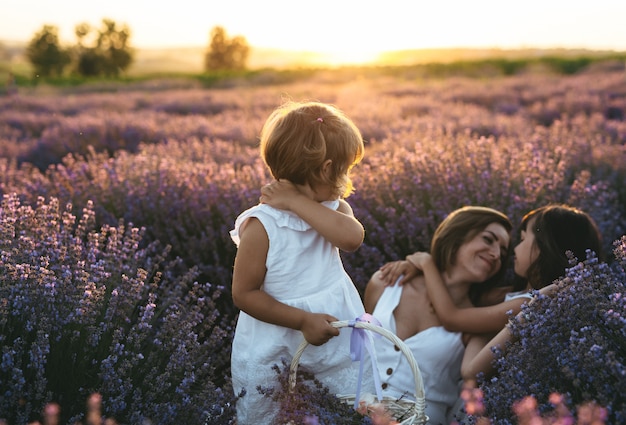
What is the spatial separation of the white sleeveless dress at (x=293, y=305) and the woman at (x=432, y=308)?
14.7 inches

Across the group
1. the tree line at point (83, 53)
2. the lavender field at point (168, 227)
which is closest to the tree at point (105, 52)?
the tree line at point (83, 53)

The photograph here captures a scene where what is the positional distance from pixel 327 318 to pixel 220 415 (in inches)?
17.3

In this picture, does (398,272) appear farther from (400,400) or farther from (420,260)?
(400,400)

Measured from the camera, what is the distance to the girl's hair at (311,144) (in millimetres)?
2221

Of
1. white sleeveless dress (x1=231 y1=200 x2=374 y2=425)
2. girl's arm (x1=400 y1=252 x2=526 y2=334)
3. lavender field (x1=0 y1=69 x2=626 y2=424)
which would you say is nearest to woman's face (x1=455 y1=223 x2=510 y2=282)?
girl's arm (x1=400 y1=252 x2=526 y2=334)

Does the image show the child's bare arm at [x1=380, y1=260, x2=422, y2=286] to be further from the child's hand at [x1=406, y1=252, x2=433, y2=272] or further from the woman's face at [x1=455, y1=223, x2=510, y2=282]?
the woman's face at [x1=455, y1=223, x2=510, y2=282]

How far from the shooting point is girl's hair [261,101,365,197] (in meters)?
2.22

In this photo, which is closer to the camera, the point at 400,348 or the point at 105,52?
the point at 400,348

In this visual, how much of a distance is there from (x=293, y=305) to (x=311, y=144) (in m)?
0.55

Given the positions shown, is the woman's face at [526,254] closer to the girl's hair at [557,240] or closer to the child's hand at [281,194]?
the girl's hair at [557,240]

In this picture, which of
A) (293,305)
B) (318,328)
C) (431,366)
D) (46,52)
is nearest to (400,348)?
(318,328)

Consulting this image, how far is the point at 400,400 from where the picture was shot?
2352mm

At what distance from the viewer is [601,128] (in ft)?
19.6

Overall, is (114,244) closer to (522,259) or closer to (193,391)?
(193,391)
